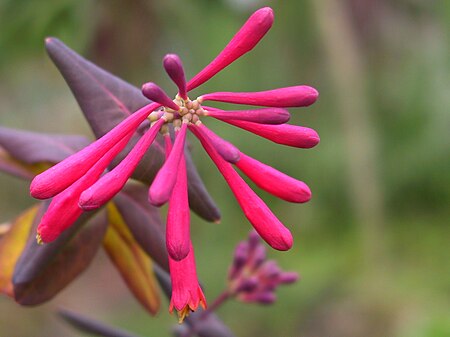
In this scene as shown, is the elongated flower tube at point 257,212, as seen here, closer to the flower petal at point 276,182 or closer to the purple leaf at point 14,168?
the flower petal at point 276,182

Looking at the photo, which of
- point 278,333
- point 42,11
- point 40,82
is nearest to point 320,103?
point 278,333

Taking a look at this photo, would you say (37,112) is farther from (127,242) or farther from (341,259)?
(127,242)

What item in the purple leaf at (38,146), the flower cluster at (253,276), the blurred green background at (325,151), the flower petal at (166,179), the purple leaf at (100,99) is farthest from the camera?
the blurred green background at (325,151)

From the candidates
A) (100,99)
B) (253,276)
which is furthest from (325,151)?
(100,99)

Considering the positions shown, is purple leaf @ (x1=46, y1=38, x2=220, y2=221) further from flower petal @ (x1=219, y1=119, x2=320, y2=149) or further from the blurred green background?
the blurred green background

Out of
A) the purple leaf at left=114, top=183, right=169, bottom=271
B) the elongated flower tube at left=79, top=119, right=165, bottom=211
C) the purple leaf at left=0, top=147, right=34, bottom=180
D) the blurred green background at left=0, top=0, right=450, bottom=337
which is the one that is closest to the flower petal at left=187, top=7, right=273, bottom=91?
the elongated flower tube at left=79, top=119, right=165, bottom=211

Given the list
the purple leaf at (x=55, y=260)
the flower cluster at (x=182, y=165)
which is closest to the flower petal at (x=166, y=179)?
the flower cluster at (x=182, y=165)

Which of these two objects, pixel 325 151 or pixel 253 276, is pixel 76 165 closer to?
pixel 253 276
